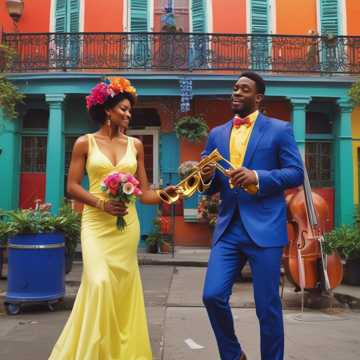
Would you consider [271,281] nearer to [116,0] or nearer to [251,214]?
[251,214]

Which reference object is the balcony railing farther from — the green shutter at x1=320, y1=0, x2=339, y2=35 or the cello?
the cello

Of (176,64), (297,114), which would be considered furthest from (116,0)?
(297,114)

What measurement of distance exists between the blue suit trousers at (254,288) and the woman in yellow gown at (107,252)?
1.89 ft

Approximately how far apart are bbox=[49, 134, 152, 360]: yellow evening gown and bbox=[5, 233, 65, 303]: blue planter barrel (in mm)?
3167

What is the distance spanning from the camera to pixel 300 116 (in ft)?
43.1

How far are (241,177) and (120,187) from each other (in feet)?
2.60

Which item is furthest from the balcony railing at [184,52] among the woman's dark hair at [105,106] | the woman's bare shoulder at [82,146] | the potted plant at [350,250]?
the woman's bare shoulder at [82,146]

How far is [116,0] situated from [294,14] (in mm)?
4797

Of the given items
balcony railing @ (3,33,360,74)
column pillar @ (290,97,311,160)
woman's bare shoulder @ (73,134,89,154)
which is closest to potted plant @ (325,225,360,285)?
column pillar @ (290,97,311,160)

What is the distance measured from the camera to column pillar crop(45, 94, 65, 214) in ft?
42.1

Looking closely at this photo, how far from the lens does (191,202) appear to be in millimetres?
13500

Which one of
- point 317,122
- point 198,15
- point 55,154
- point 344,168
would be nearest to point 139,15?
point 198,15

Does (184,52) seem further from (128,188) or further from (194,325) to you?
(128,188)

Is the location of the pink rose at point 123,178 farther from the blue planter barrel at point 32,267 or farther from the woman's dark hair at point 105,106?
the blue planter barrel at point 32,267
